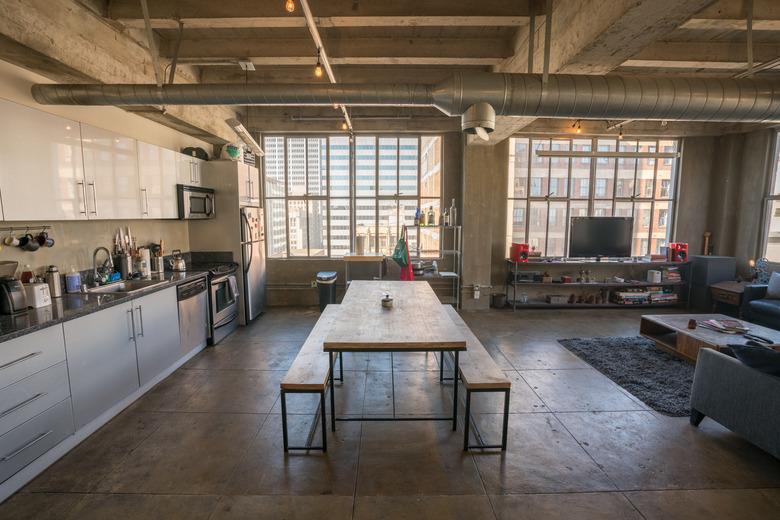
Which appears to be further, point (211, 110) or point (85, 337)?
point (211, 110)

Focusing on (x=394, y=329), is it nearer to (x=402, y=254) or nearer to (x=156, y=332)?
(x=156, y=332)

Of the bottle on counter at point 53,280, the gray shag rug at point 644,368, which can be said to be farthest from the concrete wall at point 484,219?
the bottle on counter at point 53,280

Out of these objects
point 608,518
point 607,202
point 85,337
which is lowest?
point 608,518

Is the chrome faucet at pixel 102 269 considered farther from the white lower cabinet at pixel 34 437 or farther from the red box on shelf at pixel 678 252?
the red box on shelf at pixel 678 252

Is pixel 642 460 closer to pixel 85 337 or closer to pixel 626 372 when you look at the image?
pixel 626 372

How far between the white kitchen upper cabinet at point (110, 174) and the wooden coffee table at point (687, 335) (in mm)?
5647

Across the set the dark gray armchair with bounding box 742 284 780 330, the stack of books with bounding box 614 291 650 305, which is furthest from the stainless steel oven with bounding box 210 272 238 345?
the dark gray armchair with bounding box 742 284 780 330

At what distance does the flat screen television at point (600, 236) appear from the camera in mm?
6484

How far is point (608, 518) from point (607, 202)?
6178mm

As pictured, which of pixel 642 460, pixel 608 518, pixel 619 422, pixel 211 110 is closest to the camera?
pixel 608 518

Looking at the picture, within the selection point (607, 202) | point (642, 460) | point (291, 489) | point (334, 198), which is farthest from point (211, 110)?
point (607, 202)

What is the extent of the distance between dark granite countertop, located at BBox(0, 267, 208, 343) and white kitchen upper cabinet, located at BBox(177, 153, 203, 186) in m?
1.65

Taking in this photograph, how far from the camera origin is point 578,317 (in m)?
6.04

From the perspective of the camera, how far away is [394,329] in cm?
258
